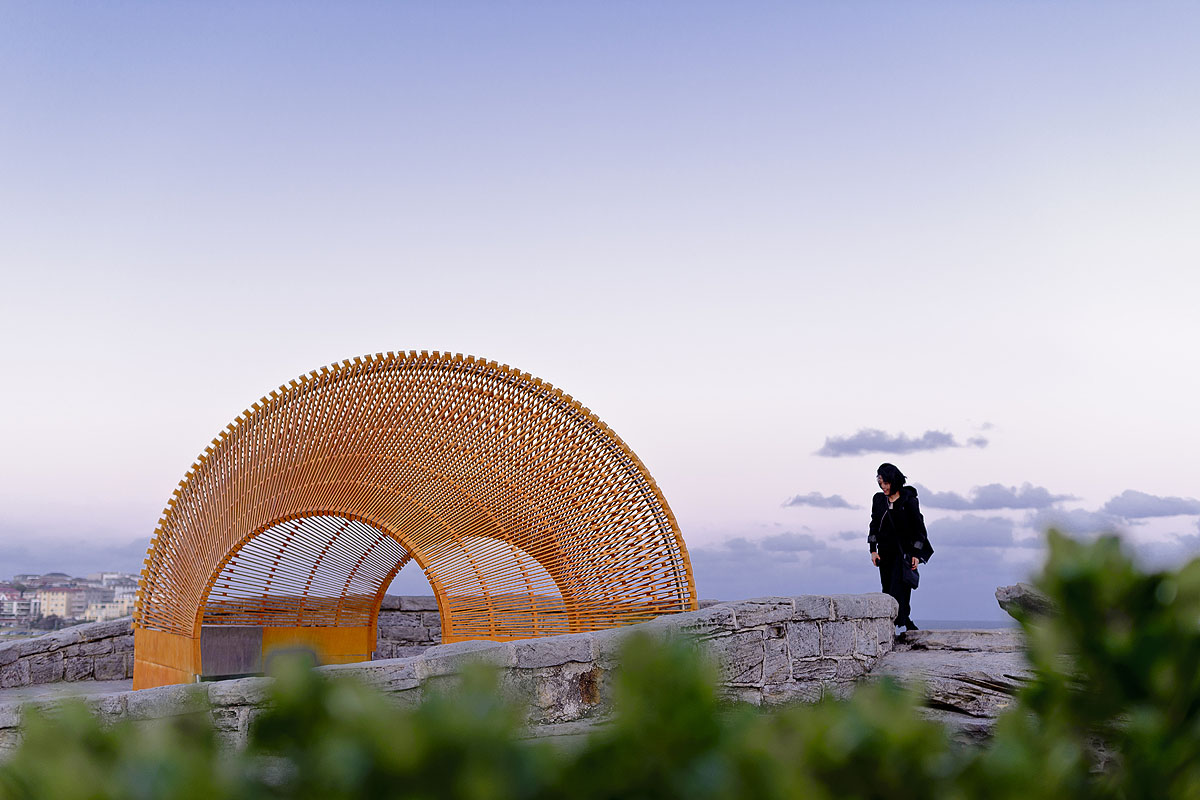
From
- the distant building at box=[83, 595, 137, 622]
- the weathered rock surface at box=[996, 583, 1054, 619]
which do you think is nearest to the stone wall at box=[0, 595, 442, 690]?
the distant building at box=[83, 595, 137, 622]

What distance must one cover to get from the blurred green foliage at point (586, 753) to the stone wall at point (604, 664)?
2.45m

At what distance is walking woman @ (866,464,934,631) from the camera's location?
23.1 feet

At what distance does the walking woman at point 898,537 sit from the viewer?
7027mm

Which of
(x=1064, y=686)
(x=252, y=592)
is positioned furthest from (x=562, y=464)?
(x=1064, y=686)

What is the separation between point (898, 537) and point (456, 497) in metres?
3.27

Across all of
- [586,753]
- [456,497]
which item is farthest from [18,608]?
[586,753]

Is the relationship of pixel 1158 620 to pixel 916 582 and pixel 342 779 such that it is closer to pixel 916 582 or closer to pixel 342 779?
pixel 342 779

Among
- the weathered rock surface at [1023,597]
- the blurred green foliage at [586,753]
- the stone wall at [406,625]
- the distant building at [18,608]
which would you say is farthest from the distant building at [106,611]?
the blurred green foliage at [586,753]

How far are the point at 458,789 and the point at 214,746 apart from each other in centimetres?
21

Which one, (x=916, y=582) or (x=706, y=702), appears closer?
(x=706, y=702)

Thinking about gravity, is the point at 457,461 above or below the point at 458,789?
above

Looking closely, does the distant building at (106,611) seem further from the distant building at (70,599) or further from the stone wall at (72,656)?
the stone wall at (72,656)

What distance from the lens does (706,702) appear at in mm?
646

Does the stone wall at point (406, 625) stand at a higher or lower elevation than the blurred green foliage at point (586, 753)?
lower
